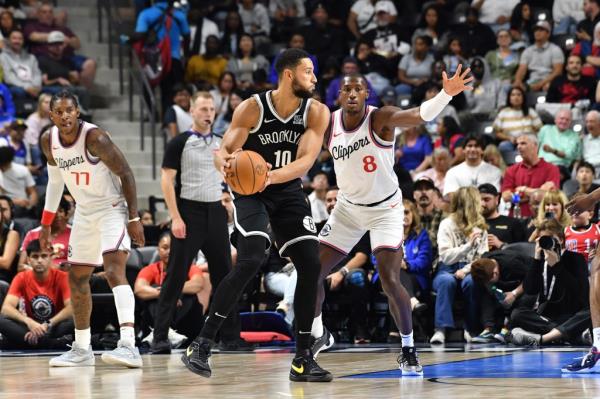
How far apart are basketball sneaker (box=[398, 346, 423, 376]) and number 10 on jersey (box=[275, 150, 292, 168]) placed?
4.82 ft

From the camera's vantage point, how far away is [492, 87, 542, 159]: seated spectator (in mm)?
14188

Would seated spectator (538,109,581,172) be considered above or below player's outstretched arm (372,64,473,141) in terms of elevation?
below

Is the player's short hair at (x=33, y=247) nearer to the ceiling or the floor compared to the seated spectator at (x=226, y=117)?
nearer to the floor

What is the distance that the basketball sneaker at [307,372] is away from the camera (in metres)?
7.02

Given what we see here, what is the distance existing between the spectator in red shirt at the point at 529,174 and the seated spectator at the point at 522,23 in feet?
12.4

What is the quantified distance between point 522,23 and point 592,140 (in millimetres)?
3722

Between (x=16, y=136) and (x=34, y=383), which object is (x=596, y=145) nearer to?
(x=16, y=136)

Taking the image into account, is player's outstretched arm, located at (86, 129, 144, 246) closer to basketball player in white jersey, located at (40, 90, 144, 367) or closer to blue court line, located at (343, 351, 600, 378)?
basketball player in white jersey, located at (40, 90, 144, 367)

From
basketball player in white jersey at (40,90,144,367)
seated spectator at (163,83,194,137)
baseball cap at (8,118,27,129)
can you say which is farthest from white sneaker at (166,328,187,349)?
seated spectator at (163,83,194,137)

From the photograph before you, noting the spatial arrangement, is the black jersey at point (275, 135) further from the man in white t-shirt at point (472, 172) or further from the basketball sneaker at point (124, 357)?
the man in white t-shirt at point (472, 172)

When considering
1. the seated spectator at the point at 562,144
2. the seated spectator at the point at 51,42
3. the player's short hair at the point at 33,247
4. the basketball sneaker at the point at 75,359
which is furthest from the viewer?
the seated spectator at the point at 51,42

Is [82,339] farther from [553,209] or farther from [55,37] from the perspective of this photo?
[55,37]

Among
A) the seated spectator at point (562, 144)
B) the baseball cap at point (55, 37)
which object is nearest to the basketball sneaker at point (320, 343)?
the seated spectator at point (562, 144)

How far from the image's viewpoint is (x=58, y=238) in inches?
453
